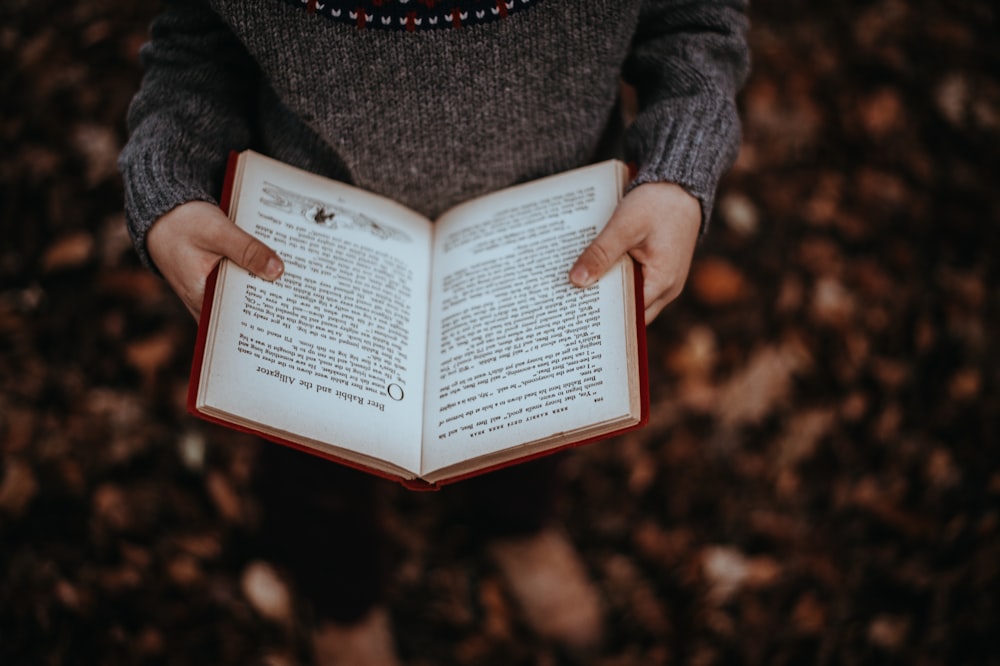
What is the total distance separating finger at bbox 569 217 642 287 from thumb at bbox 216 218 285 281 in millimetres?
390

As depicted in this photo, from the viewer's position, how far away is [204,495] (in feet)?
5.49

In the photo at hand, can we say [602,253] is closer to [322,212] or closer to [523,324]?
[523,324]

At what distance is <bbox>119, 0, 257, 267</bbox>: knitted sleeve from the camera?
0.86 meters

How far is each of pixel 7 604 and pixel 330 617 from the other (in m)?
0.67

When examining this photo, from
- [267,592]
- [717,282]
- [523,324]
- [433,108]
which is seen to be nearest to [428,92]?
[433,108]

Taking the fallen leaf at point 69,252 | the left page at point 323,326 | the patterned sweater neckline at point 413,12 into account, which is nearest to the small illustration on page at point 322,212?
the left page at point 323,326

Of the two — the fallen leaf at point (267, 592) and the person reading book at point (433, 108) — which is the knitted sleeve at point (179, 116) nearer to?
the person reading book at point (433, 108)

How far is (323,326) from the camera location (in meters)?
0.86

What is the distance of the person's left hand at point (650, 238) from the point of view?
86 cm

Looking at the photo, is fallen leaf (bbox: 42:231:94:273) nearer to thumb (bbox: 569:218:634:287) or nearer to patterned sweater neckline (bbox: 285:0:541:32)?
patterned sweater neckline (bbox: 285:0:541:32)

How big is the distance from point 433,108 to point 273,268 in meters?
0.30

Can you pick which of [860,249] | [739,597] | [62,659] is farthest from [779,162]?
[62,659]

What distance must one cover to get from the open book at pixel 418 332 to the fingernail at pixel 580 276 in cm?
2

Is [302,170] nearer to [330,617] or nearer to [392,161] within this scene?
[392,161]
